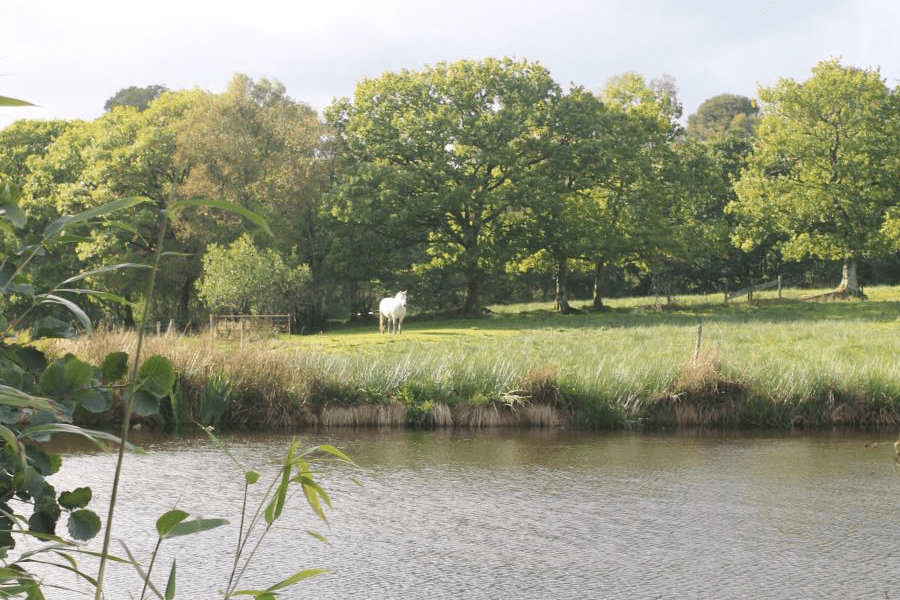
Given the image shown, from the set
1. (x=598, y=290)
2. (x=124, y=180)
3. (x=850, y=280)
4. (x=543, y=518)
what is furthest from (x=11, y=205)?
(x=850, y=280)

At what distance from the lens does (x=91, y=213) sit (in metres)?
1.59

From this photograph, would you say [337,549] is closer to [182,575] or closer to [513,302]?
[182,575]

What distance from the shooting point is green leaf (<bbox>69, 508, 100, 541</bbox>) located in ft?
6.46

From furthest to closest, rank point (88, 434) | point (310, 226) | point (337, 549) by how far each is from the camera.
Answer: point (310, 226) < point (337, 549) < point (88, 434)

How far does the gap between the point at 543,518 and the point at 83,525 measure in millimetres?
6965

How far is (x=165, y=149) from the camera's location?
3691 cm

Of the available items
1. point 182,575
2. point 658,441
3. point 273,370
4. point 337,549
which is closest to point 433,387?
point 273,370

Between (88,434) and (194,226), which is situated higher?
(194,226)

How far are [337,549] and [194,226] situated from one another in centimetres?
2925

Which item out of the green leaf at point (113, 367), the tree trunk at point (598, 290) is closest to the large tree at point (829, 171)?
→ the tree trunk at point (598, 290)

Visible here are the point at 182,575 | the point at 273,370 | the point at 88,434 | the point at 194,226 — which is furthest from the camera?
the point at 194,226

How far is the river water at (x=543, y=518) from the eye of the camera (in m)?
6.71

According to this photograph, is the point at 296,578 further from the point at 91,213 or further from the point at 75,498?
the point at 91,213

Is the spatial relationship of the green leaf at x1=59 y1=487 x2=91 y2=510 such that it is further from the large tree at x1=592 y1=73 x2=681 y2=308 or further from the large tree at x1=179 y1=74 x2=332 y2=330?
the large tree at x1=592 y1=73 x2=681 y2=308
